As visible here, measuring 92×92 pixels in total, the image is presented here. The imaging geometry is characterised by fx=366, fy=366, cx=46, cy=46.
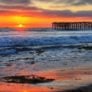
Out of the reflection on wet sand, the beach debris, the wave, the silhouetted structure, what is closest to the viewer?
the reflection on wet sand

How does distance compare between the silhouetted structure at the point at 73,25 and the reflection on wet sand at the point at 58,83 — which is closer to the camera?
the reflection on wet sand at the point at 58,83

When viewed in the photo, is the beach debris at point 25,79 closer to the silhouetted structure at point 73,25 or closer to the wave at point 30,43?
the wave at point 30,43

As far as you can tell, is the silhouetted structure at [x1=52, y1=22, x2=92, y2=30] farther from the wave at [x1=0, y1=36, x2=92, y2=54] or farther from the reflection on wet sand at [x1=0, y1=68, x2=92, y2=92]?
the reflection on wet sand at [x1=0, y1=68, x2=92, y2=92]

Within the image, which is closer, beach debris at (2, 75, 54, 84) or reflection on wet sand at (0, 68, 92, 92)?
reflection on wet sand at (0, 68, 92, 92)

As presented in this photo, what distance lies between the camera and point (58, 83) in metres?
14.2

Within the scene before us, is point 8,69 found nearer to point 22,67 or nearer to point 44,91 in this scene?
point 22,67

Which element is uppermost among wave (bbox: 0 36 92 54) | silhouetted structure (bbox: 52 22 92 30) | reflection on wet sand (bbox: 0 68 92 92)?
reflection on wet sand (bbox: 0 68 92 92)

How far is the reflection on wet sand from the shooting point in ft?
42.8

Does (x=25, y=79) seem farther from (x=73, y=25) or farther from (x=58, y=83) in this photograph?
(x=73, y=25)

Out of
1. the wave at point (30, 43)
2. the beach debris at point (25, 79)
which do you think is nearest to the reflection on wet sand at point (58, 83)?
the beach debris at point (25, 79)

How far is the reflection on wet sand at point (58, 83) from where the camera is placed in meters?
13.1

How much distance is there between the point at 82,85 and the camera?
45.5ft

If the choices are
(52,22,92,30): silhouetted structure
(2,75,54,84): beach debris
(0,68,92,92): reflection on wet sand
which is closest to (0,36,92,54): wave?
(0,68,92,92): reflection on wet sand

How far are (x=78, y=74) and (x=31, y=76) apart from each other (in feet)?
7.35
